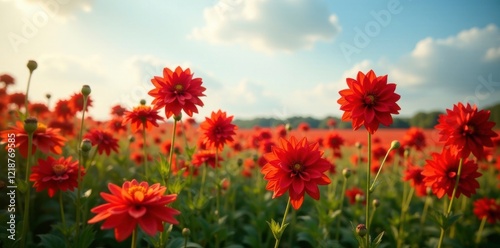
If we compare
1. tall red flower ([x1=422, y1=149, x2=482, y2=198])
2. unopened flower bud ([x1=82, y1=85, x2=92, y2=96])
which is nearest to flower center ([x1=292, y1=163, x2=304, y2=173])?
tall red flower ([x1=422, y1=149, x2=482, y2=198])

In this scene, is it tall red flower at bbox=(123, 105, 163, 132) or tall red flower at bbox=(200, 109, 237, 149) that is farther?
tall red flower at bbox=(200, 109, 237, 149)

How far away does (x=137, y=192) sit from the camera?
173cm

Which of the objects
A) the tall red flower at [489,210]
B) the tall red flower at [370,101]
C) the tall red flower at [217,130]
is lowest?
the tall red flower at [489,210]

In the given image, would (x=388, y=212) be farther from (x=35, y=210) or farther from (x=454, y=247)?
(x=35, y=210)

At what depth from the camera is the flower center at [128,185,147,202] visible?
1691 millimetres

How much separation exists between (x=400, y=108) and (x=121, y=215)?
2.25 m

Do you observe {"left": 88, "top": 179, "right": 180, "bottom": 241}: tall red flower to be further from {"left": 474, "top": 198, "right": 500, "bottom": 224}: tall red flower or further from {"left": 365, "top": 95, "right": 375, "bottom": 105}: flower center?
{"left": 474, "top": 198, "right": 500, "bottom": 224}: tall red flower

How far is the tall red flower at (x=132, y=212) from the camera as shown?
163 centimetres

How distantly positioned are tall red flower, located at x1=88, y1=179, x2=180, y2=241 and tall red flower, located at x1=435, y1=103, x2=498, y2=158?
273cm

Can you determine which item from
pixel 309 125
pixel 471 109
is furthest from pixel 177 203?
pixel 309 125

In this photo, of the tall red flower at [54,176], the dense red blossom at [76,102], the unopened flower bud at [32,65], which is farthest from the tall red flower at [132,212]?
the dense red blossom at [76,102]

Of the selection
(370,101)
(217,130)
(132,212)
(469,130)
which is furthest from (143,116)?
(469,130)

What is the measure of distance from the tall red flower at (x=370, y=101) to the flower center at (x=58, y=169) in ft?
9.02

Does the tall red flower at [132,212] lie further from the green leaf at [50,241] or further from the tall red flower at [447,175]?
the tall red flower at [447,175]
